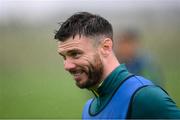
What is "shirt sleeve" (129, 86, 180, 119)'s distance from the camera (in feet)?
7.65

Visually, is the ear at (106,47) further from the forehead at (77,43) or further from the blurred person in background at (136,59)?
the blurred person in background at (136,59)

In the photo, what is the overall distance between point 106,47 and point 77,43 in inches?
5.8

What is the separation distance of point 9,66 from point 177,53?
284 inches

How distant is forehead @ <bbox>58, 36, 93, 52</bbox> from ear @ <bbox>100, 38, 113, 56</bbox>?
0.07 metres

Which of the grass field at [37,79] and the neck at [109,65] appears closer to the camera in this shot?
the neck at [109,65]

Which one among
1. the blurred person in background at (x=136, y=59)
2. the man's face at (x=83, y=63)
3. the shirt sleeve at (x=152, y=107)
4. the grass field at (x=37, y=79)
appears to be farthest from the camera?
the grass field at (x=37, y=79)

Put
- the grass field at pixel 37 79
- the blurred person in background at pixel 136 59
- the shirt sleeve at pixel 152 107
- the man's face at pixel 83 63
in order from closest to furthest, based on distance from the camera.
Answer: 1. the shirt sleeve at pixel 152 107
2. the man's face at pixel 83 63
3. the blurred person in background at pixel 136 59
4. the grass field at pixel 37 79

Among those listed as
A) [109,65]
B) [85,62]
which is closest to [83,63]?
[85,62]

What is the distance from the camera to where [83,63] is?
8.43 ft

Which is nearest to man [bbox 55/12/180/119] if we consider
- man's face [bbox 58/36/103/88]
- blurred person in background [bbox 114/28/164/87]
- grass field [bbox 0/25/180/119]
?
man's face [bbox 58/36/103/88]

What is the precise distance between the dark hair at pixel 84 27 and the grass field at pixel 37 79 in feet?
28.1

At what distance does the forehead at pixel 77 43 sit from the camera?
2.59 meters

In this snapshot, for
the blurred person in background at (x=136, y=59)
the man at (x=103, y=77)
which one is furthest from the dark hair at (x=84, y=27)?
the blurred person in background at (x=136, y=59)

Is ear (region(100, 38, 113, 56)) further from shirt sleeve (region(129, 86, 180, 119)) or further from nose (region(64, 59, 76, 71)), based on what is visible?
shirt sleeve (region(129, 86, 180, 119))
